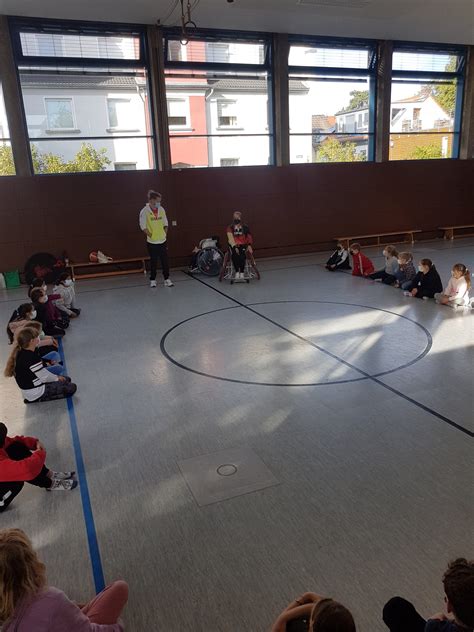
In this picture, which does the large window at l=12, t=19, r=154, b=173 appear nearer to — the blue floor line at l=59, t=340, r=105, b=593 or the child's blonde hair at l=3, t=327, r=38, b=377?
the child's blonde hair at l=3, t=327, r=38, b=377

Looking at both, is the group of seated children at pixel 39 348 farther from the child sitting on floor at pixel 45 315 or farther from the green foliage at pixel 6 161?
the green foliage at pixel 6 161

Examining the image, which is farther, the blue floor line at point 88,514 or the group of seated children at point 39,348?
the group of seated children at point 39,348

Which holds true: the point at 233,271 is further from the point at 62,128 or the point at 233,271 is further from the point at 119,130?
the point at 62,128

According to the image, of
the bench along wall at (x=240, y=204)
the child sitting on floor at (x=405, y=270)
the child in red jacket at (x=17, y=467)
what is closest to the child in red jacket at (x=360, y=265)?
the child sitting on floor at (x=405, y=270)

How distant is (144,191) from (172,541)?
336 inches

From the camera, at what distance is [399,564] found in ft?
7.29

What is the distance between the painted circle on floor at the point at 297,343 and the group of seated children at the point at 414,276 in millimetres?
860

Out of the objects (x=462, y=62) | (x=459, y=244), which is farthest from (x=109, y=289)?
(x=462, y=62)

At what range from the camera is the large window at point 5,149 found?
8969 mm

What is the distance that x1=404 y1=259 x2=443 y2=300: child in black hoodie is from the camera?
6.85 metres

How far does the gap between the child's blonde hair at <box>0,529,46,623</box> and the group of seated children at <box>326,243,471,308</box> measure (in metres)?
6.01

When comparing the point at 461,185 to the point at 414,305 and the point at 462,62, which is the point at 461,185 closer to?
the point at 462,62

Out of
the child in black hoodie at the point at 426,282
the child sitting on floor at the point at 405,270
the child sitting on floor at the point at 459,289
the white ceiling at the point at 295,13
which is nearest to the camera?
the child sitting on floor at the point at 459,289

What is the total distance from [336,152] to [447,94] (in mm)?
3581
